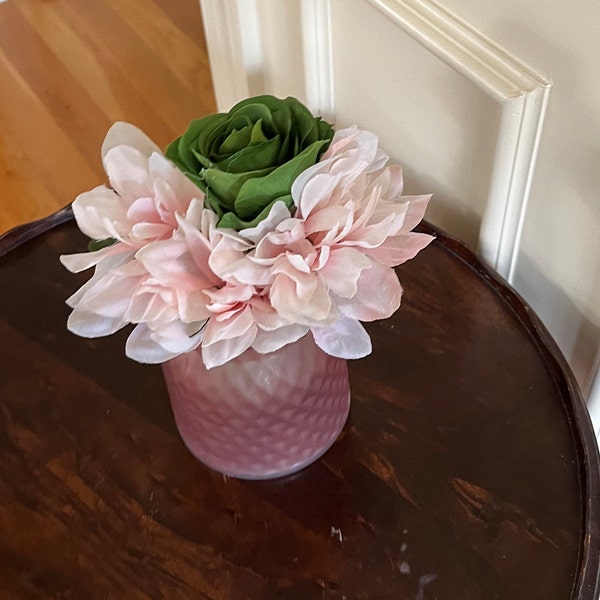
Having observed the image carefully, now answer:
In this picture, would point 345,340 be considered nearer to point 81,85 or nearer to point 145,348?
point 145,348

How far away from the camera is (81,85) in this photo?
73.2 inches

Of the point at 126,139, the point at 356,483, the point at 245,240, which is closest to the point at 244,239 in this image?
the point at 245,240

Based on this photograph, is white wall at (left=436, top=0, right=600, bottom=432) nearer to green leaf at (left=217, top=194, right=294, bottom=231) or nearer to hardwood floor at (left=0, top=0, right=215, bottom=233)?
green leaf at (left=217, top=194, right=294, bottom=231)

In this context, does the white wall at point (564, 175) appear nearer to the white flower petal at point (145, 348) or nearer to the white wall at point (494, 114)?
the white wall at point (494, 114)

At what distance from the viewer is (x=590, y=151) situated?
614mm

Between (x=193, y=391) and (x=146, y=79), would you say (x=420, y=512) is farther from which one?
(x=146, y=79)

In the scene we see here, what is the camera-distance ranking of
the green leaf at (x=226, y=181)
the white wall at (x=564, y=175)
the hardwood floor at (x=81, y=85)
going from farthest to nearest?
the hardwood floor at (x=81, y=85), the white wall at (x=564, y=175), the green leaf at (x=226, y=181)

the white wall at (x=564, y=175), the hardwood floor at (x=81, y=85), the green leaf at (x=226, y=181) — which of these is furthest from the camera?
the hardwood floor at (x=81, y=85)

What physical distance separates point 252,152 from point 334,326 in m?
0.12

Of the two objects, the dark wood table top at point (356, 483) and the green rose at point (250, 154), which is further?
the dark wood table top at point (356, 483)

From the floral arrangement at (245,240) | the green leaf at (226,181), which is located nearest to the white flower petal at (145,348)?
the floral arrangement at (245,240)

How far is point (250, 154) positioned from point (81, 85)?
1493 millimetres

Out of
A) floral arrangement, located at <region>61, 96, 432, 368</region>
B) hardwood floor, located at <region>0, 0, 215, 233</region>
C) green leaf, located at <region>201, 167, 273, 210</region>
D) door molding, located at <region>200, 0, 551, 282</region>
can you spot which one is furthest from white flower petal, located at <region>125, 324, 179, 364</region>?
hardwood floor, located at <region>0, 0, 215, 233</region>

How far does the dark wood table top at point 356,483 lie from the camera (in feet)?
1.96
